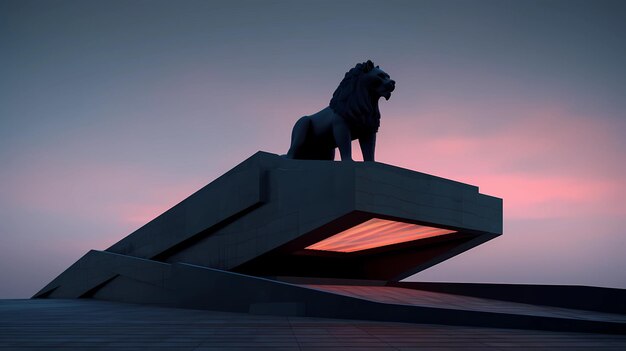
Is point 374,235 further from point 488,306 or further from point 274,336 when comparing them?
point 274,336

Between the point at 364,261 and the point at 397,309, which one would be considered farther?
the point at 364,261

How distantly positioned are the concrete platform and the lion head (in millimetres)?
6774

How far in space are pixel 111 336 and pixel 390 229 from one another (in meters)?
9.08

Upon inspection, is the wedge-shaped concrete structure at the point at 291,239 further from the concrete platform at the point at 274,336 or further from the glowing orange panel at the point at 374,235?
the concrete platform at the point at 274,336

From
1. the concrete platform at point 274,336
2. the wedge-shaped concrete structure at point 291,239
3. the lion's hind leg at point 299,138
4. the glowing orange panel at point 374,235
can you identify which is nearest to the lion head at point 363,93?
the lion's hind leg at point 299,138

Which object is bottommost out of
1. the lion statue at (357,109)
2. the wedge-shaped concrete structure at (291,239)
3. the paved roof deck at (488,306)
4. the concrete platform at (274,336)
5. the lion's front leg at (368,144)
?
the concrete platform at (274,336)

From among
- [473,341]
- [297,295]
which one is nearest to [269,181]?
[297,295]

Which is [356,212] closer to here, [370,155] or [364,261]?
[370,155]

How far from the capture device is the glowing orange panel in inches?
554

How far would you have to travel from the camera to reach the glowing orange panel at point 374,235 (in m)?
14.1

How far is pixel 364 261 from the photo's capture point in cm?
1878

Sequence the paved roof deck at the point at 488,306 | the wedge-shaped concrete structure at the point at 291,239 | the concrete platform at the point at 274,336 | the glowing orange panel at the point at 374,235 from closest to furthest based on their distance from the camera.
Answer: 1. the concrete platform at the point at 274,336
2. the paved roof deck at the point at 488,306
3. the wedge-shaped concrete structure at the point at 291,239
4. the glowing orange panel at the point at 374,235

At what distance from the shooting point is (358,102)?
47.2ft

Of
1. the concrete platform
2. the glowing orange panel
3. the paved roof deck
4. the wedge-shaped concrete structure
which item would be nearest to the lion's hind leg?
the wedge-shaped concrete structure
